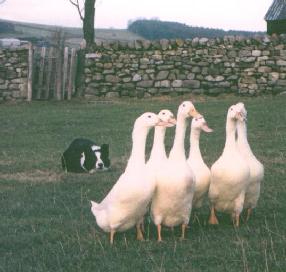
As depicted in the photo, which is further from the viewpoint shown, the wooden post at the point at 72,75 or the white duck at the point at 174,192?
the wooden post at the point at 72,75

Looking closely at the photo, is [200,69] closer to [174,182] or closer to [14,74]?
[14,74]

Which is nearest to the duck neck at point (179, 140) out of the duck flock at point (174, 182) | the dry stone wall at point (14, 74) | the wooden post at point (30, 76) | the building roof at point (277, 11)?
the duck flock at point (174, 182)

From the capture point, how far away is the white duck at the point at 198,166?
609cm

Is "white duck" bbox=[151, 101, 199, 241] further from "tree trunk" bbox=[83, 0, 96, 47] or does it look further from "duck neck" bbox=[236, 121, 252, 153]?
"tree trunk" bbox=[83, 0, 96, 47]

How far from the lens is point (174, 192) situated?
5.54m

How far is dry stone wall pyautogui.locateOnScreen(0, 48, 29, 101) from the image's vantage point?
778 inches

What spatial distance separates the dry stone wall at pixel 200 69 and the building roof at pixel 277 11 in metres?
7.02

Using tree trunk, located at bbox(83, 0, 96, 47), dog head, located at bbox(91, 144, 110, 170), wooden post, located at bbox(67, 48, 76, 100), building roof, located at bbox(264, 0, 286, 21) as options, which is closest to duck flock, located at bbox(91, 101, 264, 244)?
dog head, located at bbox(91, 144, 110, 170)

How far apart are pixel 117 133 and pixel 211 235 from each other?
7.15 metres

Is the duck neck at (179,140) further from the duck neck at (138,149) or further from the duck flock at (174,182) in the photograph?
the duck neck at (138,149)

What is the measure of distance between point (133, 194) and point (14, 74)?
15.0 m

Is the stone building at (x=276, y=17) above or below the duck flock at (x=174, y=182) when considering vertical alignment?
above

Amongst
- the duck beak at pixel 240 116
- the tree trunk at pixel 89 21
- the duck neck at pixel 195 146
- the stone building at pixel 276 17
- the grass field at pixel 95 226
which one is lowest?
the grass field at pixel 95 226

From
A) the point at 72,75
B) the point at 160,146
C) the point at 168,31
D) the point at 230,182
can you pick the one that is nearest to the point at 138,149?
the point at 160,146
